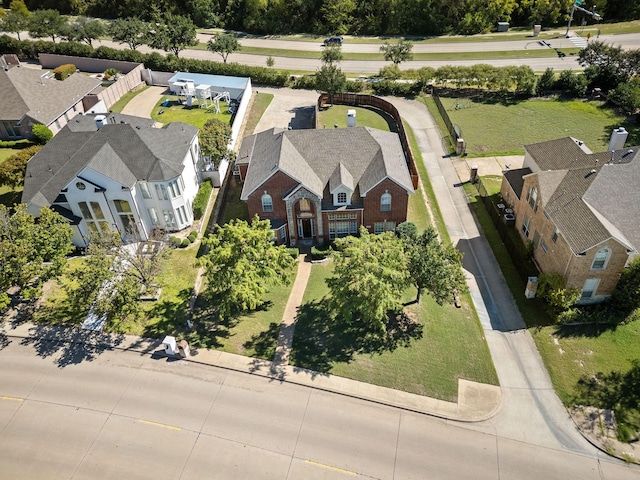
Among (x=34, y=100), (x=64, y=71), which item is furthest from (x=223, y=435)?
(x=64, y=71)

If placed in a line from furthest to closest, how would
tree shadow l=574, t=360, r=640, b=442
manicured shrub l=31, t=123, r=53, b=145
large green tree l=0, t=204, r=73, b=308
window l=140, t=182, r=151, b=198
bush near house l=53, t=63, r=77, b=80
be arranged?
1. bush near house l=53, t=63, r=77, b=80
2. manicured shrub l=31, t=123, r=53, b=145
3. window l=140, t=182, r=151, b=198
4. large green tree l=0, t=204, r=73, b=308
5. tree shadow l=574, t=360, r=640, b=442

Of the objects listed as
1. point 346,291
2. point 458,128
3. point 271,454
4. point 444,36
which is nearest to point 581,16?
point 444,36

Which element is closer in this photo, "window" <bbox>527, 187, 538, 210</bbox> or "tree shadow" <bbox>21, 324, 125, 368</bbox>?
"tree shadow" <bbox>21, 324, 125, 368</bbox>

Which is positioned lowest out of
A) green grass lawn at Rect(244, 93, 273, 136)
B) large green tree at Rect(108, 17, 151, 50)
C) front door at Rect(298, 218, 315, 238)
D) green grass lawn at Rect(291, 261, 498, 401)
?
green grass lawn at Rect(291, 261, 498, 401)

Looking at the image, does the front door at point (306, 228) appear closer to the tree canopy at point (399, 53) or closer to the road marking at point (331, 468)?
the road marking at point (331, 468)

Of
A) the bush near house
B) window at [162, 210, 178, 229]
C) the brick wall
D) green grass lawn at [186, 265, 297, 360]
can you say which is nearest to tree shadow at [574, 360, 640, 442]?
the brick wall

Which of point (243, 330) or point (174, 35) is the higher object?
point (174, 35)

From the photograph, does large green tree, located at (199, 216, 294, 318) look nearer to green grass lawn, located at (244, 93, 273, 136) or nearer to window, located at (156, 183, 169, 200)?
window, located at (156, 183, 169, 200)

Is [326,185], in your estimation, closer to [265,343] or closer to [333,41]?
[265,343]
